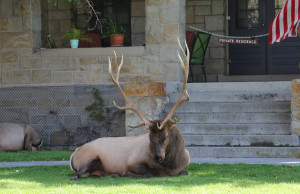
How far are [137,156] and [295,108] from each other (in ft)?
12.4

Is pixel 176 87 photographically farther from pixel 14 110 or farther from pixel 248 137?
pixel 14 110

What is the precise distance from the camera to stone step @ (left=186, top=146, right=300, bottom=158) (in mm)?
10070

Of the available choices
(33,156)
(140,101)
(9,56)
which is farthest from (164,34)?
(33,156)

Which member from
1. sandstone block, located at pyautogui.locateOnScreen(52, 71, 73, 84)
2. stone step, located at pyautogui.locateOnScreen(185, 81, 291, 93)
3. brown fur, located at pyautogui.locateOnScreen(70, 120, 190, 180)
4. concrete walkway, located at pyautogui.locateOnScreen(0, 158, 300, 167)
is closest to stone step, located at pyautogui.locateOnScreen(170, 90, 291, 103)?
stone step, located at pyautogui.locateOnScreen(185, 81, 291, 93)

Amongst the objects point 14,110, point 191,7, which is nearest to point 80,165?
point 14,110

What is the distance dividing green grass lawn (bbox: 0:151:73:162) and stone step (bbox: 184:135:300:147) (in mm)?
2375

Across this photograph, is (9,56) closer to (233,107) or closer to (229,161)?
(233,107)

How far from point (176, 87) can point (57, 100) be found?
8.74ft

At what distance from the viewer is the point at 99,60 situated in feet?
44.1

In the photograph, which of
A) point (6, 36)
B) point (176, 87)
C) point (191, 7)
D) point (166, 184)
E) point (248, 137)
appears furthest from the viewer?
point (191, 7)

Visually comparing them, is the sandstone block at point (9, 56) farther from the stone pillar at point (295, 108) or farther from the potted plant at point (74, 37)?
the stone pillar at point (295, 108)

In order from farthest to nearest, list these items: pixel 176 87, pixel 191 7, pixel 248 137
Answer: pixel 191 7 < pixel 176 87 < pixel 248 137

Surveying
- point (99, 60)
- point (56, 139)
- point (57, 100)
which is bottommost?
point (56, 139)

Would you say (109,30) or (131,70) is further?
(109,30)
